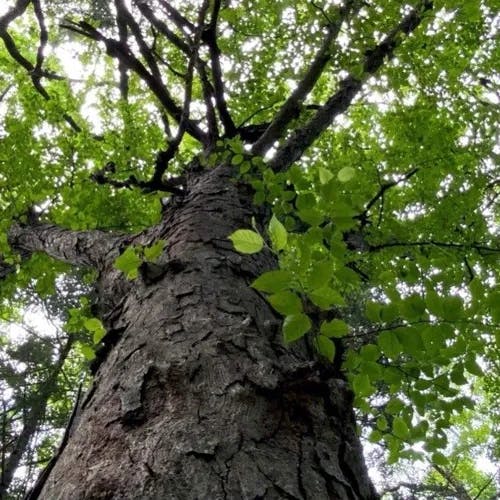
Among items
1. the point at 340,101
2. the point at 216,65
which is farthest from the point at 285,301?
the point at 340,101

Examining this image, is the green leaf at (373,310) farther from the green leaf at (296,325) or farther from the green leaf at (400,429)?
the green leaf at (400,429)

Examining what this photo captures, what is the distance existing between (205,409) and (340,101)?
370cm

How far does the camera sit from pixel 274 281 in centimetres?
113

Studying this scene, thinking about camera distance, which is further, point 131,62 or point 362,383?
point 131,62

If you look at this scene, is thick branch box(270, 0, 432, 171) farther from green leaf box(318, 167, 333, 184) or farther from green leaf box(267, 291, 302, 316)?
green leaf box(267, 291, 302, 316)

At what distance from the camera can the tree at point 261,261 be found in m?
1.19

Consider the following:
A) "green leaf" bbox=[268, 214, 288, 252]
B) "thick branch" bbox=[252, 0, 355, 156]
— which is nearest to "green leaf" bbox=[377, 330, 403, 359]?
"green leaf" bbox=[268, 214, 288, 252]


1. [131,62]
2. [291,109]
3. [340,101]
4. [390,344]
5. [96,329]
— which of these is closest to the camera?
[390,344]

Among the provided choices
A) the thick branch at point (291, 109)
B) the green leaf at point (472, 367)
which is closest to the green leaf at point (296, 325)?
the green leaf at point (472, 367)

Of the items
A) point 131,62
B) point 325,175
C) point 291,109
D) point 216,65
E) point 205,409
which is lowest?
point 205,409

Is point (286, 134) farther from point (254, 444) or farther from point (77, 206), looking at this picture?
point (254, 444)

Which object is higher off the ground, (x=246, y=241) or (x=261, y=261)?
(x=261, y=261)

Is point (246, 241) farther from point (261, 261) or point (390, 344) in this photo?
point (261, 261)

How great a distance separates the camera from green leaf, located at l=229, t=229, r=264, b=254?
1129mm
